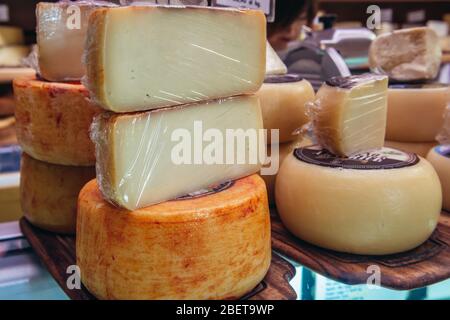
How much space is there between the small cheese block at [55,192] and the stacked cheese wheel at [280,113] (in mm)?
463

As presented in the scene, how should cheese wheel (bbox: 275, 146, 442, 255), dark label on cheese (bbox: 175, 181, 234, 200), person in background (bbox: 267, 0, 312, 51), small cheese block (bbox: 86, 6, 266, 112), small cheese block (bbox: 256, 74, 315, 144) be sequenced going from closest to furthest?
small cheese block (bbox: 86, 6, 266, 112) < dark label on cheese (bbox: 175, 181, 234, 200) < cheese wheel (bbox: 275, 146, 442, 255) < small cheese block (bbox: 256, 74, 315, 144) < person in background (bbox: 267, 0, 312, 51)

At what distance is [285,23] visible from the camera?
2322mm

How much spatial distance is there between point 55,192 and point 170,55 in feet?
1.67

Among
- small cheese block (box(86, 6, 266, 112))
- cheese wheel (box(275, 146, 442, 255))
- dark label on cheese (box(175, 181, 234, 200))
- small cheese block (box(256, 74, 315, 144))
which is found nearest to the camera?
small cheese block (box(86, 6, 266, 112))

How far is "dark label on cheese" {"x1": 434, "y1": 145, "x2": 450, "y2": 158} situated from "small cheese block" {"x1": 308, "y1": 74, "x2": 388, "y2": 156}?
26cm

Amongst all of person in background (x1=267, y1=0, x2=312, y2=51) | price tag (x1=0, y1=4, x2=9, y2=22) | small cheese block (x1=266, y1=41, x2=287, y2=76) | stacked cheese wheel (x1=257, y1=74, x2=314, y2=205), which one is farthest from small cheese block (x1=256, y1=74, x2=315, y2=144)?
price tag (x1=0, y1=4, x2=9, y2=22)

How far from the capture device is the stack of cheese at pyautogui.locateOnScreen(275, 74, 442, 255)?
1.01m

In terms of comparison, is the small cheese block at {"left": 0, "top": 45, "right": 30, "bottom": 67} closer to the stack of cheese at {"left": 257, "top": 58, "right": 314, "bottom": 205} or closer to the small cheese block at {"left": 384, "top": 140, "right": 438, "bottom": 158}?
the stack of cheese at {"left": 257, "top": 58, "right": 314, "bottom": 205}

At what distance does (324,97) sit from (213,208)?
430 millimetres

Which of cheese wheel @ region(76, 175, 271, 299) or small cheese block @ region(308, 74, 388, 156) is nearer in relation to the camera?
cheese wheel @ region(76, 175, 271, 299)

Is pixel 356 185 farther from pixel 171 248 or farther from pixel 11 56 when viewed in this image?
pixel 11 56

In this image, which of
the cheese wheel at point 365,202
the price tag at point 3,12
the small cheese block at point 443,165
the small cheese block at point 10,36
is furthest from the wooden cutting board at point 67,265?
the price tag at point 3,12

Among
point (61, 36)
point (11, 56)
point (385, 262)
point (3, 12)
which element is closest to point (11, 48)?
Answer: point (11, 56)
